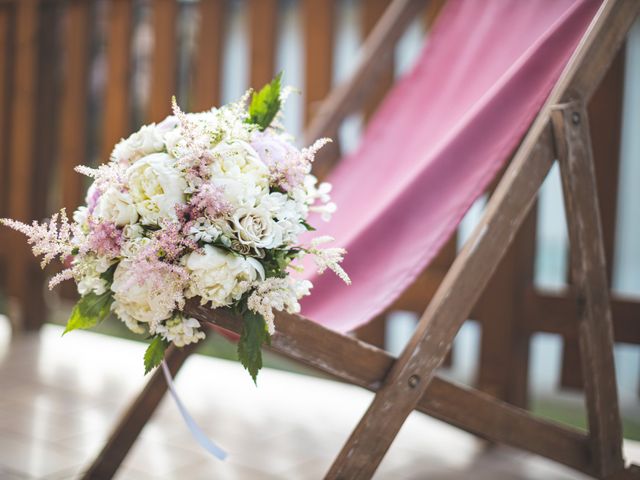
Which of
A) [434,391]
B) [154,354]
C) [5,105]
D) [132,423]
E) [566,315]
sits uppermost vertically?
[566,315]

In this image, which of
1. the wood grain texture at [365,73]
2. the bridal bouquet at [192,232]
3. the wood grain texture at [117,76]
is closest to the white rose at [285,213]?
the bridal bouquet at [192,232]

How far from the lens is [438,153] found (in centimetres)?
169

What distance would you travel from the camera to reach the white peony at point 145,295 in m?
1.10

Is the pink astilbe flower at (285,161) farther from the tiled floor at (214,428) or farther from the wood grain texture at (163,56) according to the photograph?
the wood grain texture at (163,56)

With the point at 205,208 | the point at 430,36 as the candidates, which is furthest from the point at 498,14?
the point at 205,208

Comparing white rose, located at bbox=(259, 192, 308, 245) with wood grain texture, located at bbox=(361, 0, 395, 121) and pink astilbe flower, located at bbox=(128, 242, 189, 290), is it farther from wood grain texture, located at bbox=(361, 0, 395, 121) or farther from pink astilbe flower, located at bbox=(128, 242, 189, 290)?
wood grain texture, located at bbox=(361, 0, 395, 121)

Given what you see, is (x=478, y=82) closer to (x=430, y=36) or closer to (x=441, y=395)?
(x=430, y=36)

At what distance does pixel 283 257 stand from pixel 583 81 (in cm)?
71

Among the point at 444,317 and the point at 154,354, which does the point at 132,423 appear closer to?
the point at 154,354

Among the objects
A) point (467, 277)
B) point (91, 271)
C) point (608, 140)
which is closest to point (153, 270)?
point (91, 271)

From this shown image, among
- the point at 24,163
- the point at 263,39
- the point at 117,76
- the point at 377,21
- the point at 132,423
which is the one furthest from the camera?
the point at 24,163

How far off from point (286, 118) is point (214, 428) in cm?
166

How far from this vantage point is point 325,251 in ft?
3.92

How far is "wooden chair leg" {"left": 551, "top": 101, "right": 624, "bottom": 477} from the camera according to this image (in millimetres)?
1479
